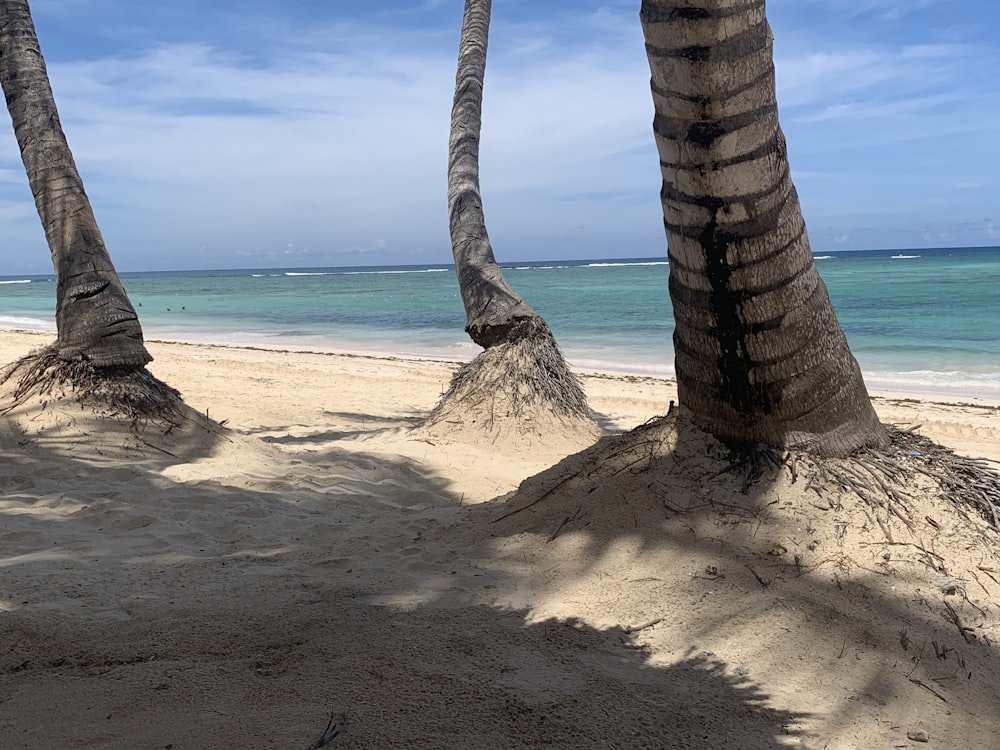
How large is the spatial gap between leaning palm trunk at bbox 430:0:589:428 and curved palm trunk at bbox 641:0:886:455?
13.3 ft

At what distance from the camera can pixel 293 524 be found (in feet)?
15.7

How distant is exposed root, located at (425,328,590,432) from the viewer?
25.1 ft

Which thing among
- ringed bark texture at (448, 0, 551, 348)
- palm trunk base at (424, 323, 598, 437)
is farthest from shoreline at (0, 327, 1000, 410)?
ringed bark texture at (448, 0, 551, 348)

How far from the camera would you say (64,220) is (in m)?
6.30

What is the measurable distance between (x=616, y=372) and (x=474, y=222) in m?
7.47

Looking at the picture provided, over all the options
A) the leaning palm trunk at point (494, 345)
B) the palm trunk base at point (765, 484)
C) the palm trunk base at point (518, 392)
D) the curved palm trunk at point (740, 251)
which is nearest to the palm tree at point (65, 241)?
the palm trunk base at point (518, 392)

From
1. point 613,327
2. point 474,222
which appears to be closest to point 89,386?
point 474,222

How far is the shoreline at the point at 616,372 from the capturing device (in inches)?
462

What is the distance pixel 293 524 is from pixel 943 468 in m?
3.35

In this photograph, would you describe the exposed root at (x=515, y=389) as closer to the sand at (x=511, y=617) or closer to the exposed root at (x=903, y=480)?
the sand at (x=511, y=617)

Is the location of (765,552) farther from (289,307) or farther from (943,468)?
(289,307)

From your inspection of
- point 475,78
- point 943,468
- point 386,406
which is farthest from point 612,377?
point 943,468

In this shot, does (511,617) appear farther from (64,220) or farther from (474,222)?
(474,222)

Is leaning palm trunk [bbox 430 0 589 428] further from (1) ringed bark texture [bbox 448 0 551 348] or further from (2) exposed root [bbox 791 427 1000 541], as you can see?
(2) exposed root [bbox 791 427 1000 541]
